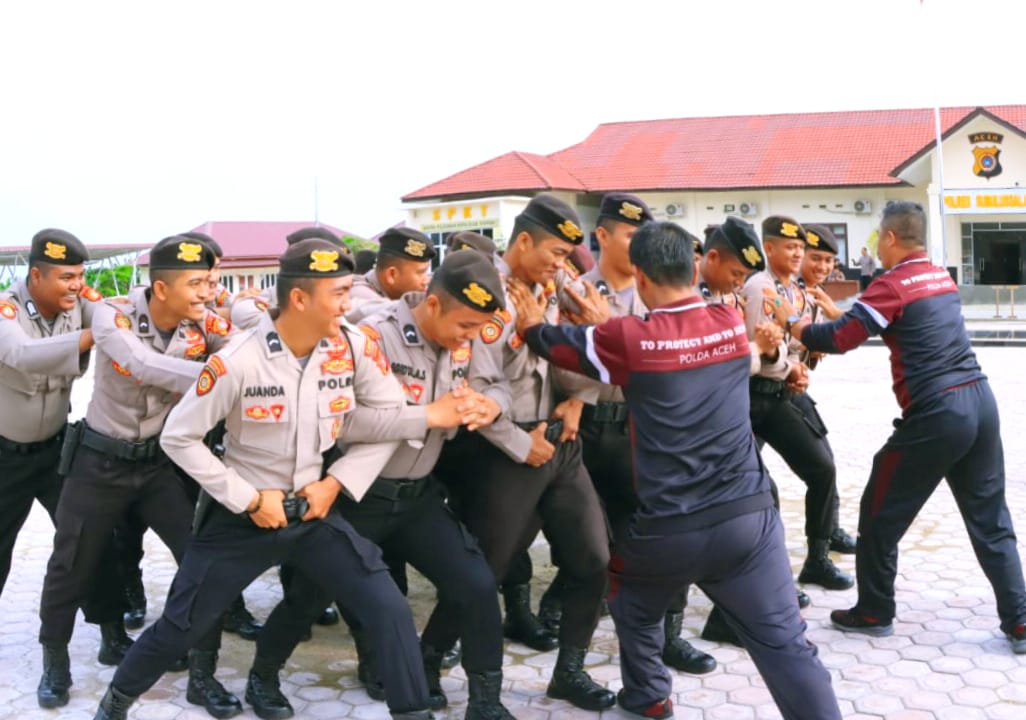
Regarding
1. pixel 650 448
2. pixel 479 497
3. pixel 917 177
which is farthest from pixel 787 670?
pixel 917 177

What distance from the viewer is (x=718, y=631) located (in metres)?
5.07

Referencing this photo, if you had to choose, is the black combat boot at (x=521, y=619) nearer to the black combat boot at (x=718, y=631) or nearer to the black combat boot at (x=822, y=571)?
the black combat boot at (x=718, y=631)

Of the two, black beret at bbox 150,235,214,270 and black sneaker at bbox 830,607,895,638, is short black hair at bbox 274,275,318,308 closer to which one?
black beret at bbox 150,235,214,270

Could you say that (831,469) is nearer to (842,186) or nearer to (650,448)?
(650,448)

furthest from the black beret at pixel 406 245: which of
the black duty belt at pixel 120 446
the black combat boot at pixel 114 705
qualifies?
the black combat boot at pixel 114 705

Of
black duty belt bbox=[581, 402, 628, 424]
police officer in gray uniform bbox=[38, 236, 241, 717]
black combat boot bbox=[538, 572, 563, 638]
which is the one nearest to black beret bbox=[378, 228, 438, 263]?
police officer in gray uniform bbox=[38, 236, 241, 717]

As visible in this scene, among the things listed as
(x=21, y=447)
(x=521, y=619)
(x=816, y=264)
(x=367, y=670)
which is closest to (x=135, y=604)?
(x=21, y=447)

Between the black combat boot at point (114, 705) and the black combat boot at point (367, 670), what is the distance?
1.02 metres

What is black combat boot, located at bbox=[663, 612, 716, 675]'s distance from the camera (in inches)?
185

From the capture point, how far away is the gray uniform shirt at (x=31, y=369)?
14.8 feet

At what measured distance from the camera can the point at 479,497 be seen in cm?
436

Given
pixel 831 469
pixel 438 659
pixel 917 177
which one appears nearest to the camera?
pixel 438 659

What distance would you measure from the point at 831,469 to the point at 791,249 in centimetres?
120

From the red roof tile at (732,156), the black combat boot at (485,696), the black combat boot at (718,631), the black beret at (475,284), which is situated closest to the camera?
the black beret at (475,284)
